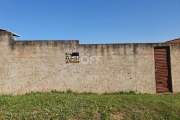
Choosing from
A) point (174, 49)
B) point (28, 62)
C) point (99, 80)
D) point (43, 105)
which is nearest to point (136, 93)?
point (99, 80)

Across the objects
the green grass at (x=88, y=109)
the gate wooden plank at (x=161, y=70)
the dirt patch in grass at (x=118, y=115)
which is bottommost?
the dirt patch in grass at (x=118, y=115)

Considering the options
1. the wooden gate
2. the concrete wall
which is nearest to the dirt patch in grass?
the concrete wall

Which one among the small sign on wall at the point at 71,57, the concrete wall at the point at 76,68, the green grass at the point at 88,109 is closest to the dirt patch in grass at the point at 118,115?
the green grass at the point at 88,109

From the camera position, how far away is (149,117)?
495 centimetres

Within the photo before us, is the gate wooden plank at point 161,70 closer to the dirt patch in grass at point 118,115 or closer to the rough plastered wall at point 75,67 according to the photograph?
the rough plastered wall at point 75,67

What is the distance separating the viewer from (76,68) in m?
7.91

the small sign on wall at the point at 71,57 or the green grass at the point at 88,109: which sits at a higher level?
the small sign on wall at the point at 71,57

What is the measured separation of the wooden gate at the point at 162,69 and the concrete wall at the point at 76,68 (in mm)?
243

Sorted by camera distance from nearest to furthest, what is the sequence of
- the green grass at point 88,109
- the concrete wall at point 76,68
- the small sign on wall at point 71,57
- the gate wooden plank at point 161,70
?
the green grass at point 88,109, the concrete wall at point 76,68, the small sign on wall at point 71,57, the gate wooden plank at point 161,70

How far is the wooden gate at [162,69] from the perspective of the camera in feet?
27.1

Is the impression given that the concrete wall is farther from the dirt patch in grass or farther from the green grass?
the dirt patch in grass

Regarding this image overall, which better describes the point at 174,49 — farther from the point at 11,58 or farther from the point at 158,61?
the point at 11,58

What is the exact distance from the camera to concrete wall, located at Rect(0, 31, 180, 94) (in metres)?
7.64

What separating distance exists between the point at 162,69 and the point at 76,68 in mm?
4121
